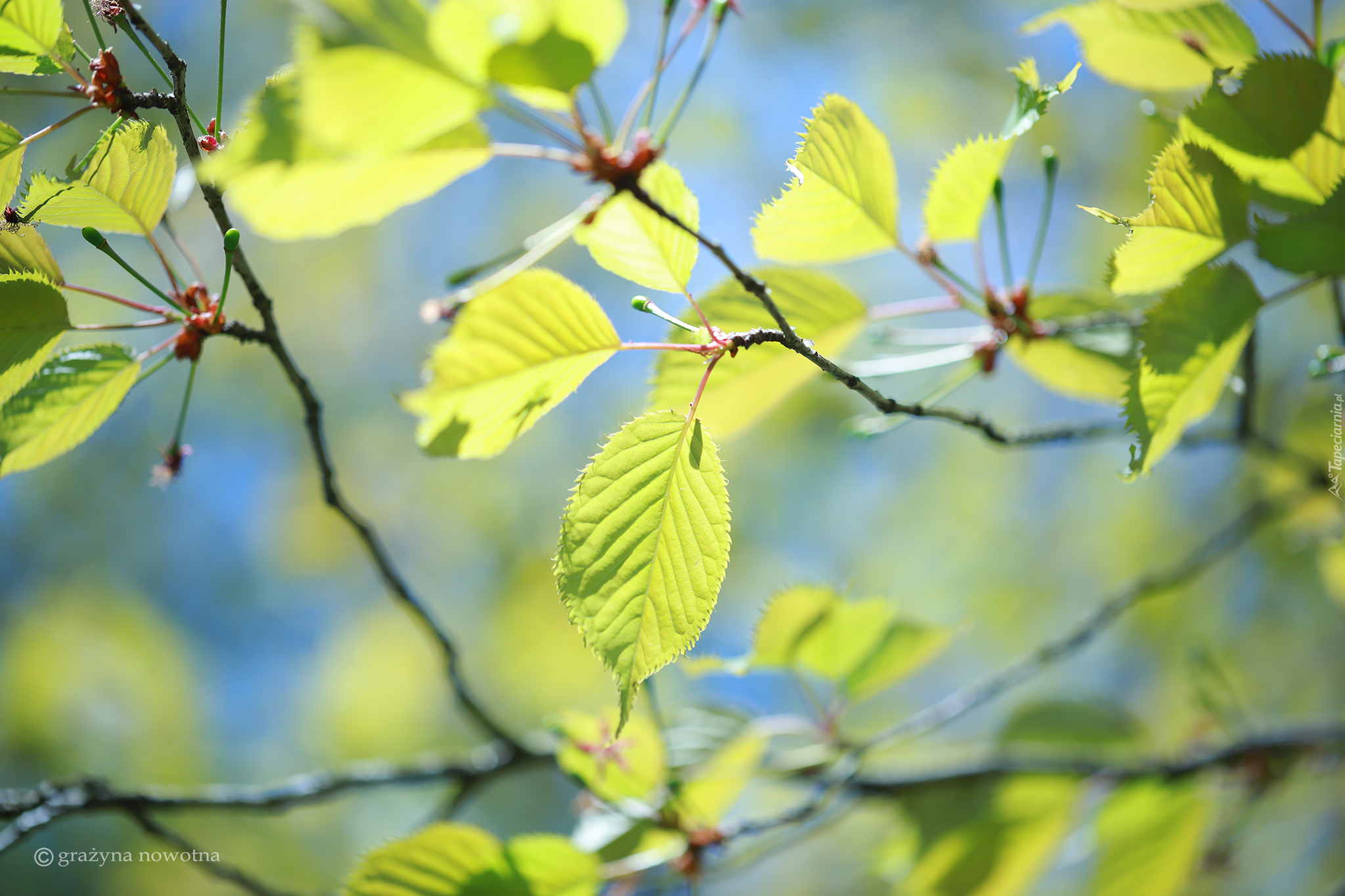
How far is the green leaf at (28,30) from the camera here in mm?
429

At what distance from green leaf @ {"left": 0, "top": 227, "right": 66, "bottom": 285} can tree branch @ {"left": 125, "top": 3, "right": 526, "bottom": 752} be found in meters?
0.10

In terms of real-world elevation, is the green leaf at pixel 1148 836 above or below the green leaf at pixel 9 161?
below

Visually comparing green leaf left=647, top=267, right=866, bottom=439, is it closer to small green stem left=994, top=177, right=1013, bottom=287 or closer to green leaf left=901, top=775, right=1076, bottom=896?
small green stem left=994, top=177, right=1013, bottom=287

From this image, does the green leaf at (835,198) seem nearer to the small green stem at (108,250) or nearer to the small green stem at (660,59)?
the small green stem at (660,59)


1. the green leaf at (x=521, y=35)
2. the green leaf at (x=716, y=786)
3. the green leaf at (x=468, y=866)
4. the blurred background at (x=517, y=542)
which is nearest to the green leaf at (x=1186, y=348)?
the green leaf at (x=521, y=35)

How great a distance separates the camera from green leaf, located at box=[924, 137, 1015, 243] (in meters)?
0.58

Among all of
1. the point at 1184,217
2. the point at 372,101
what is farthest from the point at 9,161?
the point at 1184,217

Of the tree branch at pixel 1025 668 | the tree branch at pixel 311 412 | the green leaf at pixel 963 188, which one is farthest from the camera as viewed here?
the tree branch at pixel 1025 668

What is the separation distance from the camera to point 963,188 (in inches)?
24.6

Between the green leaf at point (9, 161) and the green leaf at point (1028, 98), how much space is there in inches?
23.4

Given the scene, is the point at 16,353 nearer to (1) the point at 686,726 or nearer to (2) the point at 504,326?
(2) the point at 504,326

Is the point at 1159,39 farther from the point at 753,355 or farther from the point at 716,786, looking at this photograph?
the point at 716,786

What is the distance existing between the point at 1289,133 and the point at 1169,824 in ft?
2.71

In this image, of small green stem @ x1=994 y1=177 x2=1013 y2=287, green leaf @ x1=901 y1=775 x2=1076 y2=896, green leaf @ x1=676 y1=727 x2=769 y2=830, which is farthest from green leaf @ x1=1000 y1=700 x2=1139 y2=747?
small green stem @ x1=994 y1=177 x2=1013 y2=287
